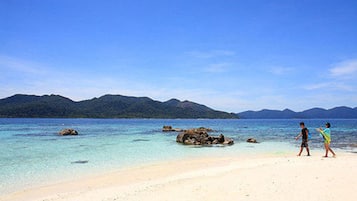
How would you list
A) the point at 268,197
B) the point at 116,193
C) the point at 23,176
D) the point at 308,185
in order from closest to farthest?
the point at 268,197 → the point at 308,185 → the point at 116,193 → the point at 23,176

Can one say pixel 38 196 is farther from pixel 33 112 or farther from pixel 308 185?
pixel 33 112

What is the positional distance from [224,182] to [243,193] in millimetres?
1915

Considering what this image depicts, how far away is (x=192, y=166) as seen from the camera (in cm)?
1897

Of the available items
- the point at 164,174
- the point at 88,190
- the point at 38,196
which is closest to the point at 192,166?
the point at 164,174

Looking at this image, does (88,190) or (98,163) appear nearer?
(88,190)

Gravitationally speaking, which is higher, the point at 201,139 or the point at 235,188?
the point at 201,139

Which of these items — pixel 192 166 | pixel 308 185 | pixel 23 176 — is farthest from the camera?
pixel 192 166

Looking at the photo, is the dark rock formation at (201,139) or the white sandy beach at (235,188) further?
the dark rock formation at (201,139)

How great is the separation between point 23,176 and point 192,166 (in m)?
9.44

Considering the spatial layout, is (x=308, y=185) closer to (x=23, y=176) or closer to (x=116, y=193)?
(x=116, y=193)

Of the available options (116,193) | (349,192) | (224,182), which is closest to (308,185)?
(349,192)

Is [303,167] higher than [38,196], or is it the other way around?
[303,167]

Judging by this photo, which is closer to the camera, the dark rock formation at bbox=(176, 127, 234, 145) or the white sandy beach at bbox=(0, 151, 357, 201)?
the white sandy beach at bbox=(0, 151, 357, 201)

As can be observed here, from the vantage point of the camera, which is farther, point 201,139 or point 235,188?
point 201,139
